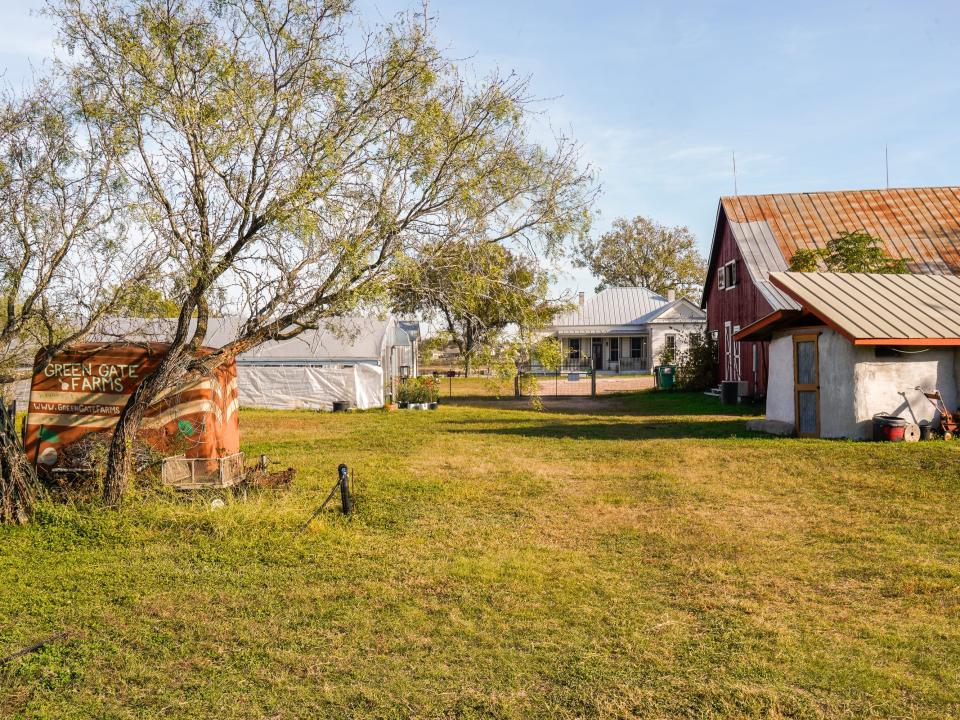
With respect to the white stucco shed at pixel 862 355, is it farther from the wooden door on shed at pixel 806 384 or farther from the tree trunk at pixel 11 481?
the tree trunk at pixel 11 481

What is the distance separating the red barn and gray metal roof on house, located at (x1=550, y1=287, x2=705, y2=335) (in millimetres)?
15764

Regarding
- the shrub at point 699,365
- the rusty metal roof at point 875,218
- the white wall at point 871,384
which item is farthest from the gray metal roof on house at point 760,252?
the white wall at point 871,384

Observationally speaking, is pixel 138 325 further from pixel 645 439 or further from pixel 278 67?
pixel 645 439

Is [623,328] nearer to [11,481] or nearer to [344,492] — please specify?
[344,492]

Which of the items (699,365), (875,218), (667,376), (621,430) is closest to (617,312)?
(667,376)

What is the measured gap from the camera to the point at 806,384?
15.9 metres

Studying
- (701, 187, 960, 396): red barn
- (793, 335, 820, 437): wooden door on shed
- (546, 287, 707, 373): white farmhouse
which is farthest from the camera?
(546, 287, 707, 373): white farmhouse

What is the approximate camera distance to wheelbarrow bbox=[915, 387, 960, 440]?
14.4m

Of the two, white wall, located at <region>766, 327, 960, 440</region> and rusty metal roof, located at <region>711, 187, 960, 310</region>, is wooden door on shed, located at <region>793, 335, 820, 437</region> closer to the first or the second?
white wall, located at <region>766, 327, 960, 440</region>

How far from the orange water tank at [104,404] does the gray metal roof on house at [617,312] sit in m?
34.0

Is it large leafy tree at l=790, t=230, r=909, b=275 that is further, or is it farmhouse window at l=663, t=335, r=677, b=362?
farmhouse window at l=663, t=335, r=677, b=362

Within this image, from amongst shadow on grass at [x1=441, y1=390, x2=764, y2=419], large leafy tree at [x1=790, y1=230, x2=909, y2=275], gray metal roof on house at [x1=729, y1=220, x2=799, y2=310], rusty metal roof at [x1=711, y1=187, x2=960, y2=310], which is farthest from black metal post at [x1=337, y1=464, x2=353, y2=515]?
large leafy tree at [x1=790, y1=230, x2=909, y2=275]

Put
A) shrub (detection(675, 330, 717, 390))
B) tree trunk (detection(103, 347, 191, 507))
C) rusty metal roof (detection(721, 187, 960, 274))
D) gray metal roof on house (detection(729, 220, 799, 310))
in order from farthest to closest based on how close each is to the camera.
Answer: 1. shrub (detection(675, 330, 717, 390))
2. rusty metal roof (detection(721, 187, 960, 274))
3. gray metal roof on house (detection(729, 220, 799, 310))
4. tree trunk (detection(103, 347, 191, 507))

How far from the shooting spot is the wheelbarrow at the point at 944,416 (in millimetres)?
14438
